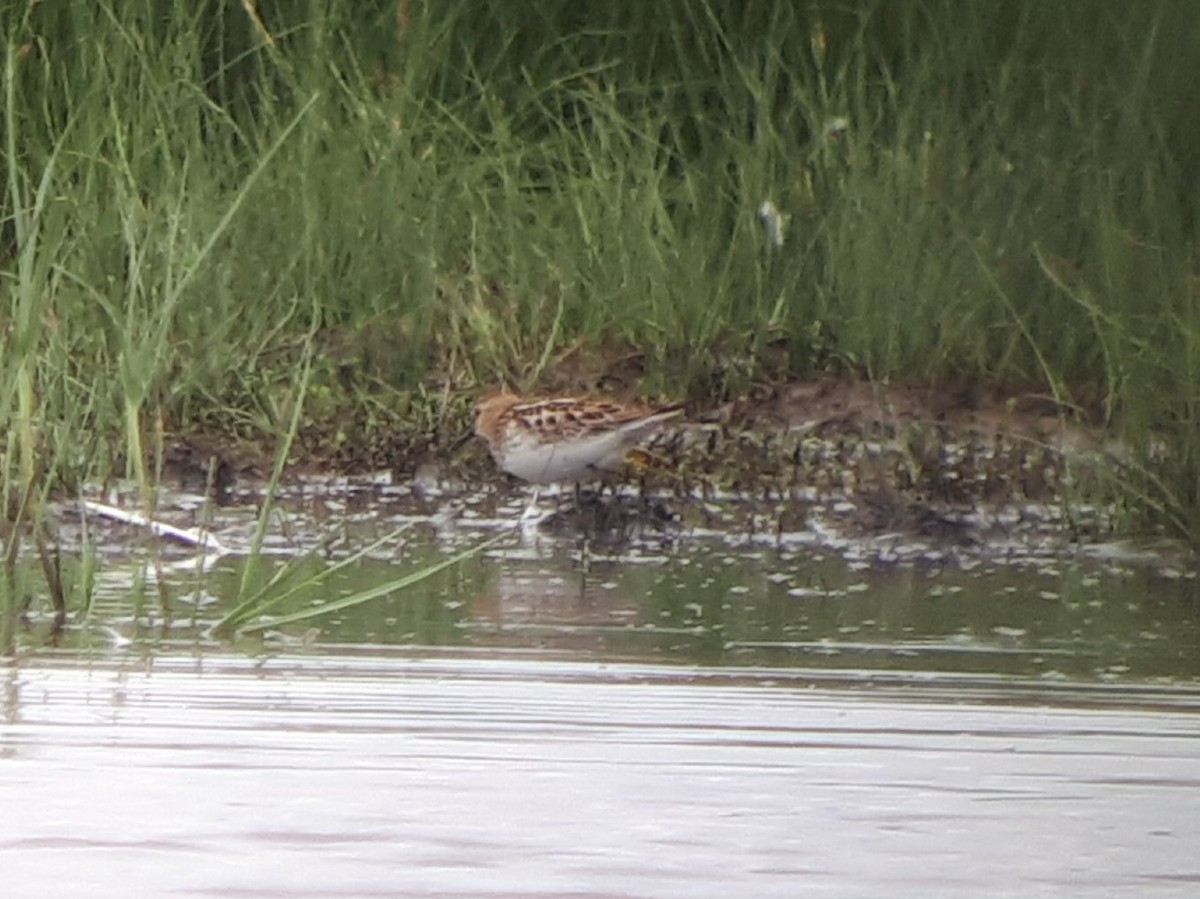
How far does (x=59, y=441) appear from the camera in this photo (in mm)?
3209

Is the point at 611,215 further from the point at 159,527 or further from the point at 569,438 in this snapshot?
the point at 159,527

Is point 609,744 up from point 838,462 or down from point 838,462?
up

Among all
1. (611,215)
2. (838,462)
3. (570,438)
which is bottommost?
(838,462)

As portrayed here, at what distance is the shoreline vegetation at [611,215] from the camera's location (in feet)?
14.3

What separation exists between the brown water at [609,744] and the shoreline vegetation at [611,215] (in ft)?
3.66

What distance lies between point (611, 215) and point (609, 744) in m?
2.56

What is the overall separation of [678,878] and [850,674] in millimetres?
761

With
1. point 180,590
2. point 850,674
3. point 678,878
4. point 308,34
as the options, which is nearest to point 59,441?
point 180,590

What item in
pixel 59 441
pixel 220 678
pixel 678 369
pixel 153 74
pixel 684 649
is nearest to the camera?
pixel 220 678

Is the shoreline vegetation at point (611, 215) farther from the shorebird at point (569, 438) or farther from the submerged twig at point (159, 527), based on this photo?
the submerged twig at point (159, 527)

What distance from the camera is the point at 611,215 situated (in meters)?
4.71

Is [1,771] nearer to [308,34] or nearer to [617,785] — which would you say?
[617,785]

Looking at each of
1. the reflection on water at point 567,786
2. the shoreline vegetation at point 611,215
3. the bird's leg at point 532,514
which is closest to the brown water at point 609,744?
the reflection on water at point 567,786

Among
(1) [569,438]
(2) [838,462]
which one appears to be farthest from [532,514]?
(2) [838,462]
